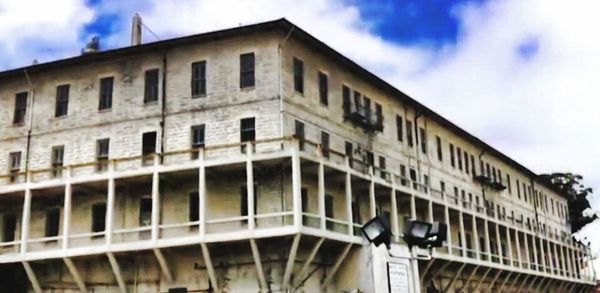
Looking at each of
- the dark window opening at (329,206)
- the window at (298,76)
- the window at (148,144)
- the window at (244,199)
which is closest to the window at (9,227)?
the window at (148,144)

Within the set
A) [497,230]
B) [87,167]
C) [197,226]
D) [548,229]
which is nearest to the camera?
[197,226]

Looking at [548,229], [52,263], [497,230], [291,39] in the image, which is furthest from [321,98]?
[548,229]

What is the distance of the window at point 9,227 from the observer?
121ft

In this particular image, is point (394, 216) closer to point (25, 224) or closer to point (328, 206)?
point (328, 206)

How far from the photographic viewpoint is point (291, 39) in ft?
115

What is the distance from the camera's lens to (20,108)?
38.9 meters

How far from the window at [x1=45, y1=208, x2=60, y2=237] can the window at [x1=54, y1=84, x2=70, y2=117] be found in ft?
17.1

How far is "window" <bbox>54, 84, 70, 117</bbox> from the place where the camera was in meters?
37.8


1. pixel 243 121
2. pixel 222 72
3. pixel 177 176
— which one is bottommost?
pixel 177 176

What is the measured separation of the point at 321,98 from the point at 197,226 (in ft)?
31.6

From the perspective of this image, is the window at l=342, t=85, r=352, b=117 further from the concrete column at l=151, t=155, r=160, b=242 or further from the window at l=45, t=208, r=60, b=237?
the window at l=45, t=208, r=60, b=237

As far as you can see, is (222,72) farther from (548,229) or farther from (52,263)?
(548,229)

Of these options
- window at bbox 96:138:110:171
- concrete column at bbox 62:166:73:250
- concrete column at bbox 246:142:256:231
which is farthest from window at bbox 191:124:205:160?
concrete column at bbox 62:166:73:250

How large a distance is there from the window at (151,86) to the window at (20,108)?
7747mm
